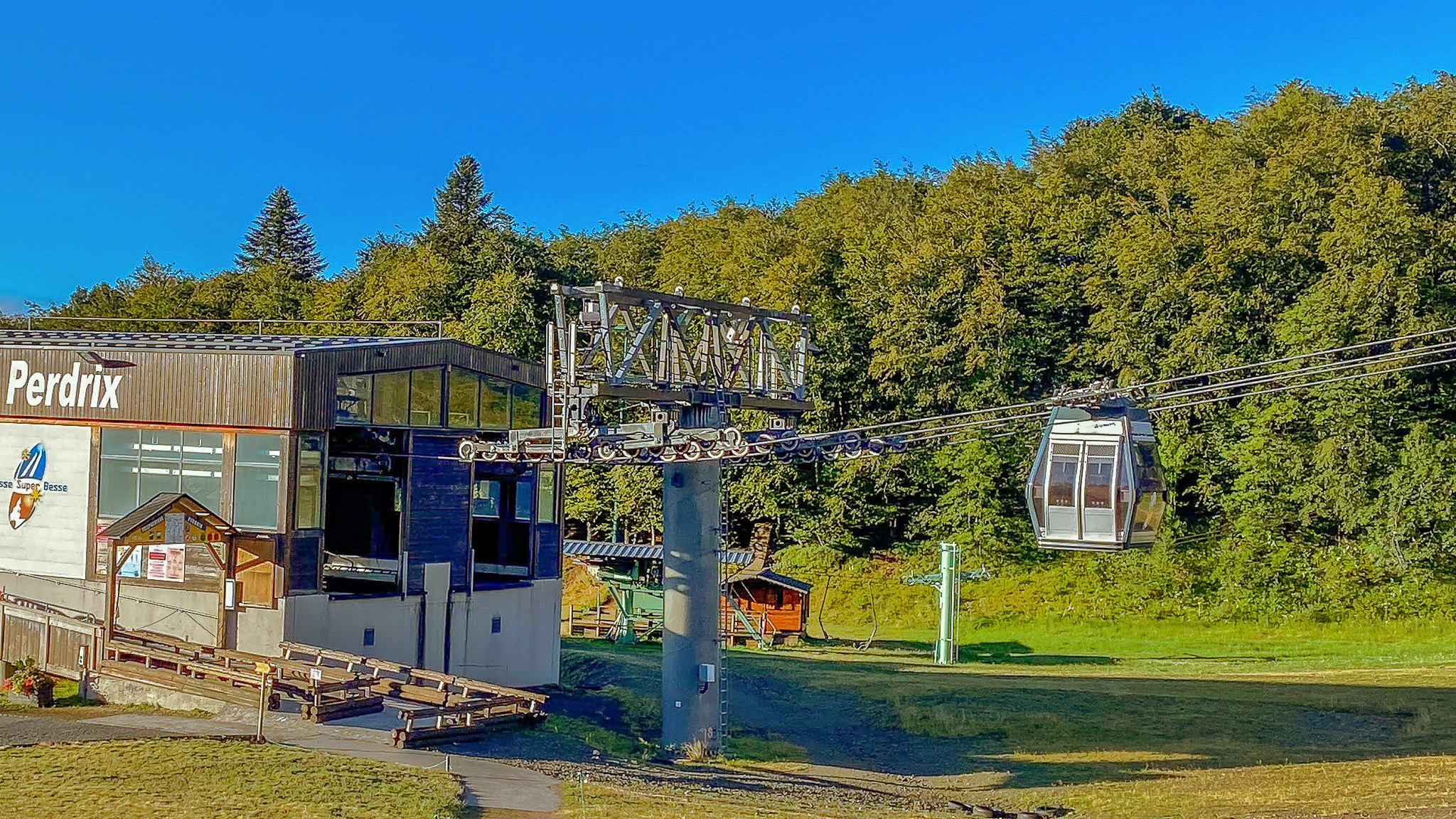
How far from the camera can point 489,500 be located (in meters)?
33.3

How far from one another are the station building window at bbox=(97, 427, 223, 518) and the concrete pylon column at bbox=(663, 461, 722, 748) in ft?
28.3

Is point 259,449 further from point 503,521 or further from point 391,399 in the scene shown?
point 503,521

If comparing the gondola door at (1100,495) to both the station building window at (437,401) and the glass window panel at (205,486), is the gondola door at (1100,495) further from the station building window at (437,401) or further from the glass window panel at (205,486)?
the glass window panel at (205,486)

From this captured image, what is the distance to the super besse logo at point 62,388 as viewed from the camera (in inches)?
1102

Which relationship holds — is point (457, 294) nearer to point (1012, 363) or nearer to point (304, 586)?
point (1012, 363)

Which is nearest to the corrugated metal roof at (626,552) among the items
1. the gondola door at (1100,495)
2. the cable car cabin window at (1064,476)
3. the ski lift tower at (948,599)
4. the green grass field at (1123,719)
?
the green grass field at (1123,719)

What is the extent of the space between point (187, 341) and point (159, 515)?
676 centimetres

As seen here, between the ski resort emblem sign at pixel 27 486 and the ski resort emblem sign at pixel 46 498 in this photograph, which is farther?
the ski resort emblem sign at pixel 27 486

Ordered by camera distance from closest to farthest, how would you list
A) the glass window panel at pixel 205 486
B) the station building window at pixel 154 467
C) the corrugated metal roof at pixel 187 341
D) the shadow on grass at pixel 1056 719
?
1. the shadow on grass at pixel 1056 719
2. the glass window panel at pixel 205 486
3. the station building window at pixel 154 467
4. the corrugated metal roof at pixel 187 341

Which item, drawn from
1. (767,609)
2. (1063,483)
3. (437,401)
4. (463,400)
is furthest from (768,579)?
(1063,483)

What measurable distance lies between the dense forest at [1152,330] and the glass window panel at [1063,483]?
3428cm

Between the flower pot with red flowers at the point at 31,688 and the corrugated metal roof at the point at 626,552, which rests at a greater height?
the corrugated metal roof at the point at 626,552

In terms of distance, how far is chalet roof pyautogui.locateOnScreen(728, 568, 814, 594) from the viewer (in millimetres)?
45750

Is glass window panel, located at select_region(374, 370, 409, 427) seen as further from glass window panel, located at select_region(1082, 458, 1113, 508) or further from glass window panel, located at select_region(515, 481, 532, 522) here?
glass window panel, located at select_region(1082, 458, 1113, 508)
